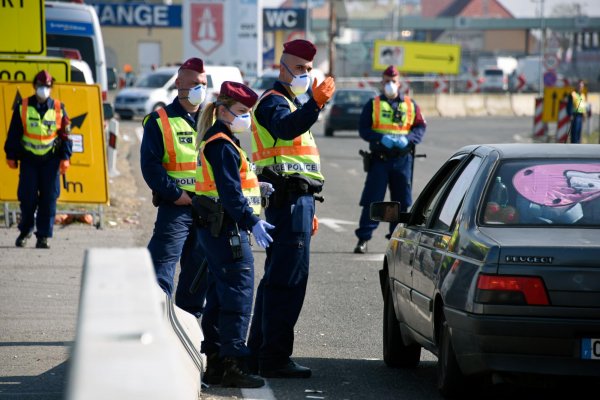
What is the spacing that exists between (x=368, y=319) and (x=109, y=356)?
232 inches

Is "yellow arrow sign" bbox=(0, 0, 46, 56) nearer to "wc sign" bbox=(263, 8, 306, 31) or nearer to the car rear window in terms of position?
the car rear window

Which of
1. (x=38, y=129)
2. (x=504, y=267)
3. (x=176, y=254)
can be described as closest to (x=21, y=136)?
(x=38, y=129)

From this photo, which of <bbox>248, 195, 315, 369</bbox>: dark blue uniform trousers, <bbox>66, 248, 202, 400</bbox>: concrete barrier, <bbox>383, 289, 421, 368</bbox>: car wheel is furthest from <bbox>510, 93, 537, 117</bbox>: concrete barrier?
<bbox>66, 248, 202, 400</bbox>: concrete barrier

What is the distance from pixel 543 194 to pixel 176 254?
8.80 feet

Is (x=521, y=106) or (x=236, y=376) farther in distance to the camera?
(x=521, y=106)

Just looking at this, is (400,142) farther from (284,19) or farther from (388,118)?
(284,19)

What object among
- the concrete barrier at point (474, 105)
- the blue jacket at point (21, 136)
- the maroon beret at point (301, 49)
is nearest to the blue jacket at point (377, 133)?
the blue jacket at point (21, 136)

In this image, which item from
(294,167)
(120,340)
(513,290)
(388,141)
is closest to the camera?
(120,340)

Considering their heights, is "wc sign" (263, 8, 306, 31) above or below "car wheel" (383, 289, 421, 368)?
above

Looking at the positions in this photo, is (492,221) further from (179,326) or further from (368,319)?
(368,319)

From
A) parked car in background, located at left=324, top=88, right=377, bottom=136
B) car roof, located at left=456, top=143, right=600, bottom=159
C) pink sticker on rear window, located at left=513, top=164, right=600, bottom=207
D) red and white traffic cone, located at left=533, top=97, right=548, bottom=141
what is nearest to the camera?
pink sticker on rear window, located at left=513, top=164, right=600, bottom=207

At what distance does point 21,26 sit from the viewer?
14391mm

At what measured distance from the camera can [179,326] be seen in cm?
705

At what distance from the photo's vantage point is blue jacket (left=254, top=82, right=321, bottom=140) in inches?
279
